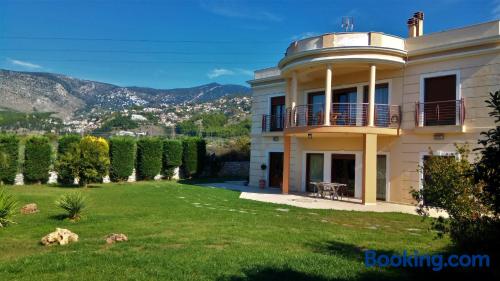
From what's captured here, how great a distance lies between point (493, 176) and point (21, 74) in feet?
305

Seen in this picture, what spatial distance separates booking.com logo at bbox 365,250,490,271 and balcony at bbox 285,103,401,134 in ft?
27.2

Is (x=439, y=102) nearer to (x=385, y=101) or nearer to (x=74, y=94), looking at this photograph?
(x=385, y=101)

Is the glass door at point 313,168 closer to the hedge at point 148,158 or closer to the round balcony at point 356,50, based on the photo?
the round balcony at point 356,50

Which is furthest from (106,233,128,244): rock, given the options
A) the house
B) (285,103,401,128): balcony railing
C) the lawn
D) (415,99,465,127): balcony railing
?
(415,99,465,127): balcony railing

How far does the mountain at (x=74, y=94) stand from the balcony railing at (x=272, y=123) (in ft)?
215

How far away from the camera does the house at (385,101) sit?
504 inches

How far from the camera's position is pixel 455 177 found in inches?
228

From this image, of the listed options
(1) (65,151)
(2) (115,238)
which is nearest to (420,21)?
(2) (115,238)

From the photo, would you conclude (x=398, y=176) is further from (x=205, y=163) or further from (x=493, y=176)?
(x=205, y=163)

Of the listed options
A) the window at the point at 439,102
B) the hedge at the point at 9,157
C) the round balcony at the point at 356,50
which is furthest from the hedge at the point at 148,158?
the window at the point at 439,102

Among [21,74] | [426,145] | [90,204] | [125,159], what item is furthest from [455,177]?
[21,74]

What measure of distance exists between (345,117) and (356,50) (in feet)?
Answer: 9.33

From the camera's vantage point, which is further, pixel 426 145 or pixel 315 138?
pixel 315 138

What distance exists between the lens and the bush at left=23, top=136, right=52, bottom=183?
62.6ft
